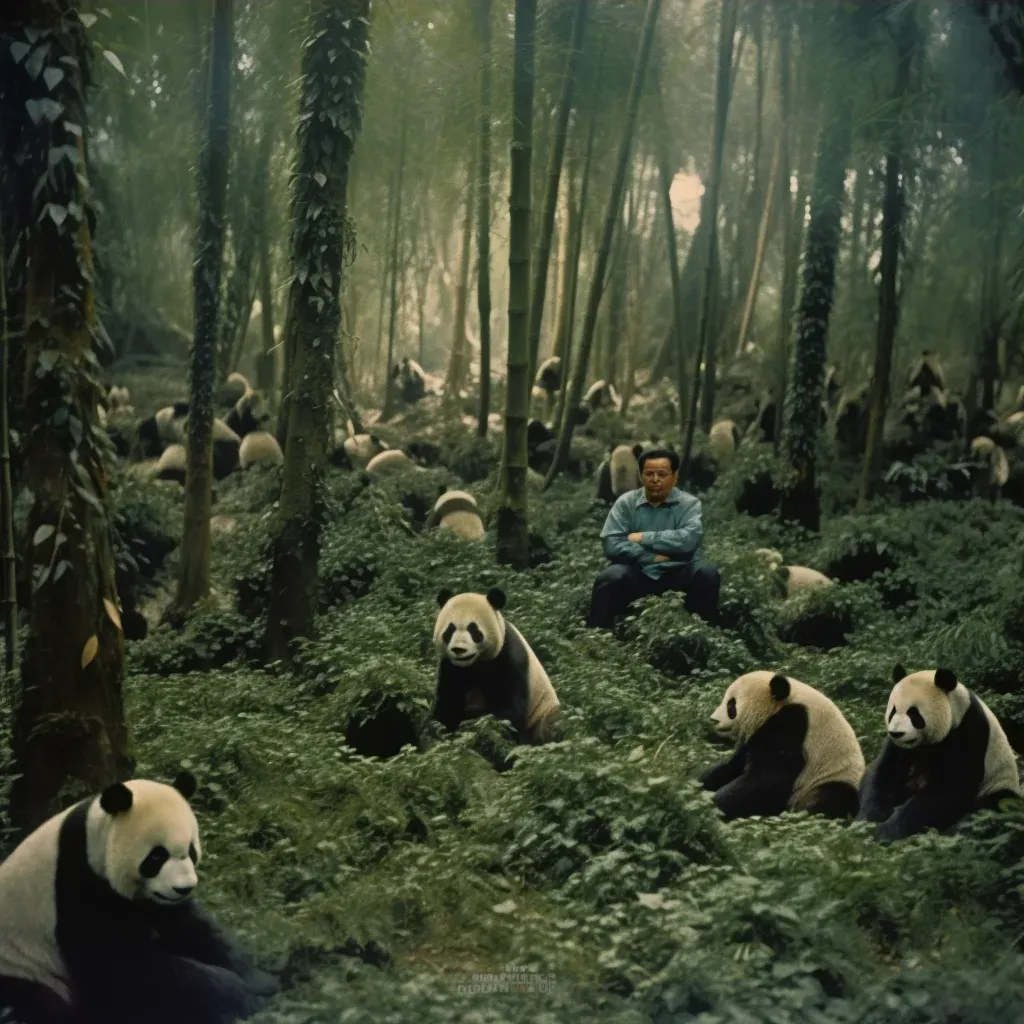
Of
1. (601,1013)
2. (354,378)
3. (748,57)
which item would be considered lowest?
(601,1013)

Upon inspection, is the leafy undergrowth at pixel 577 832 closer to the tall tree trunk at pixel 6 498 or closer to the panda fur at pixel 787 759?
the panda fur at pixel 787 759

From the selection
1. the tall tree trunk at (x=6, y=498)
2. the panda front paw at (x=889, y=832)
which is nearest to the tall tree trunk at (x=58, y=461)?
the tall tree trunk at (x=6, y=498)

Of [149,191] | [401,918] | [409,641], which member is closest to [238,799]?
[401,918]

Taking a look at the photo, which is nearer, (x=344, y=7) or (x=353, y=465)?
(x=344, y=7)

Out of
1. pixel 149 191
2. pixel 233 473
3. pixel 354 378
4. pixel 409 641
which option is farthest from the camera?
pixel 354 378

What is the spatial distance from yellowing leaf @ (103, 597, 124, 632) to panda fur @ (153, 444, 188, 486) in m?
2.95

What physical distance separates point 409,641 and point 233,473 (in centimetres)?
279

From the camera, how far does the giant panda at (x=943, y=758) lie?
11.1 ft

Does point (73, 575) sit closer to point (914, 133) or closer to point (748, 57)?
point (914, 133)

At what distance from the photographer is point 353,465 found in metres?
6.27

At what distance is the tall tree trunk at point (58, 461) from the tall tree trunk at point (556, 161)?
2.62 metres

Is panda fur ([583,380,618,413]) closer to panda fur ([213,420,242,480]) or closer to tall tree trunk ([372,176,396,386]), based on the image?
tall tree trunk ([372,176,396,386])

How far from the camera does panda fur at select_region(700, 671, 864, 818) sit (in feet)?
11.8

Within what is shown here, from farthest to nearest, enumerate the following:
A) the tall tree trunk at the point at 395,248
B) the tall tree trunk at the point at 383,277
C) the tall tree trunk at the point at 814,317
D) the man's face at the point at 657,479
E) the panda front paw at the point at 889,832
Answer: the tall tree trunk at the point at 383,277 < the tall tree trunk at the point at 814,317 < the tall tree trunk at the point at 395,248 < the man's face at the point at 657,479 < the panda front paw at the point at 889,832
